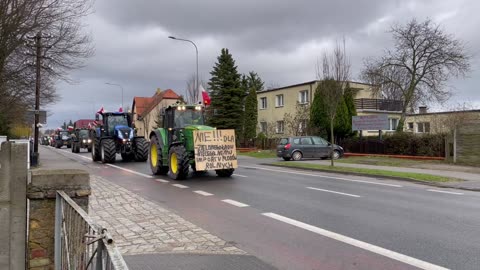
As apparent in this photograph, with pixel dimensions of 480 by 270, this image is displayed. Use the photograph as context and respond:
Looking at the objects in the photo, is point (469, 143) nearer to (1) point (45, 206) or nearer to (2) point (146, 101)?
(1) point (45, 206)

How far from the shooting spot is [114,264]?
7.27ft

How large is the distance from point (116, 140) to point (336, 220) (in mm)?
18760

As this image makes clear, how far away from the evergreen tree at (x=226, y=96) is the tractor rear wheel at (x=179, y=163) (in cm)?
2868

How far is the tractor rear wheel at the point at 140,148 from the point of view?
2362 centimetres

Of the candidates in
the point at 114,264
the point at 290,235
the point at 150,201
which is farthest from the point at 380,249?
the point at 150,201

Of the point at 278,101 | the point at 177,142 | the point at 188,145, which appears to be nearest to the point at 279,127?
the point at 278,101

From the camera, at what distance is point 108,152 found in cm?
2322

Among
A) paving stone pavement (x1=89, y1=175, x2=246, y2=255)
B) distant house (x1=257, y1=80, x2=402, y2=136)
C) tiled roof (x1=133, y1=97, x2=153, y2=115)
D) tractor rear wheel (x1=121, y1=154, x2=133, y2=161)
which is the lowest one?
paving stone pavement (x1=89, y1=175, x2=246, y2=255)

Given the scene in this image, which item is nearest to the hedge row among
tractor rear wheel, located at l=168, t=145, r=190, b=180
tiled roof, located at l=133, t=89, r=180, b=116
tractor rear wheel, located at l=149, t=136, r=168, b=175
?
tractor rear wheel, located at l=149, t=136, r=168, b=175

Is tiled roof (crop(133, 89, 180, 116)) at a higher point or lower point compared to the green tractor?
higher

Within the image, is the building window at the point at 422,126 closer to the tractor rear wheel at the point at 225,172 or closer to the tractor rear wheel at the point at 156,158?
the tractor rear wheel at the point at 225,172

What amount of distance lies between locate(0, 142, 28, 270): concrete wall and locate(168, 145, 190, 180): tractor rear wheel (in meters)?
9.79

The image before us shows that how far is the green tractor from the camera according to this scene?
14.8 m

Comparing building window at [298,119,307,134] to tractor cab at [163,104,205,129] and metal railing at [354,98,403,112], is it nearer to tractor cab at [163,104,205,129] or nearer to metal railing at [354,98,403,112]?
metal railing at [354,98,403,112]
